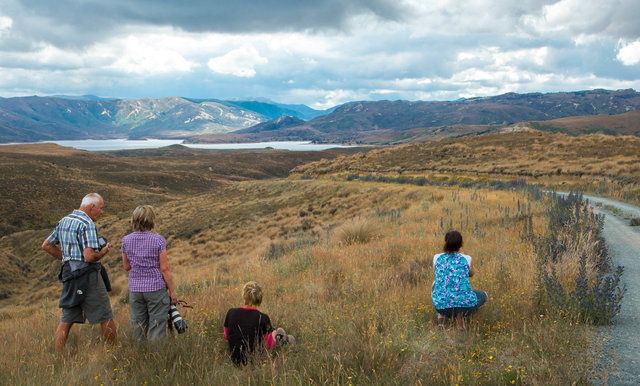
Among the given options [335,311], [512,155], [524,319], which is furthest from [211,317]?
[512,155]

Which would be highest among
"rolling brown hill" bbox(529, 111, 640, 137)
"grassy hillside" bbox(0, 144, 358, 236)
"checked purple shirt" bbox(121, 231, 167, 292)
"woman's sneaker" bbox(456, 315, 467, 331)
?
"rolling brown hill" bbox(529, 111, 640, 137)

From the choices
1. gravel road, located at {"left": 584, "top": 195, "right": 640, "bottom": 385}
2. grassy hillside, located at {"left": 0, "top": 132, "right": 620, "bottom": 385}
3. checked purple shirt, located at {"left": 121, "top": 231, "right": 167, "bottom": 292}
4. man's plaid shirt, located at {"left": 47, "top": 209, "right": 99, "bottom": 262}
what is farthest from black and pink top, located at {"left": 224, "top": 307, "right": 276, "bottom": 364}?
gravel road, located at {"left": 584, "top": 195, "right": 640, "bottom": 385}

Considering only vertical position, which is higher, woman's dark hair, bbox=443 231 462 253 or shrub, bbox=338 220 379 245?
woman's dark hair, bbox=443 231 462 253

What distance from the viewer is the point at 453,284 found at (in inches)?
173

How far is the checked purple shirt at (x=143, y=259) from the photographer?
169 inches

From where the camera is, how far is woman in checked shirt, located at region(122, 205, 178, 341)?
4285mm

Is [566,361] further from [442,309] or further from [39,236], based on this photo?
[39,236]

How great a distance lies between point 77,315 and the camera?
4.55m

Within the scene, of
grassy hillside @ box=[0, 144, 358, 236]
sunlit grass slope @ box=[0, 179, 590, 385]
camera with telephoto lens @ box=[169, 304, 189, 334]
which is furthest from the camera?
grassy hillside @ box=[0, 144, 358, 236]

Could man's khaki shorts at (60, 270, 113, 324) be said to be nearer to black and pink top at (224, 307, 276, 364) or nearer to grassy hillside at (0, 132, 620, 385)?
grassy hillside at (0, 132, 620, 385)

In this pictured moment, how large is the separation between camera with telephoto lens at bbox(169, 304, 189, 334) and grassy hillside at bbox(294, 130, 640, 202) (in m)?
18.7

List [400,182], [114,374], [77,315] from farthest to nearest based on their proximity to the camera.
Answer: [400,182], [77,315], [114,374]

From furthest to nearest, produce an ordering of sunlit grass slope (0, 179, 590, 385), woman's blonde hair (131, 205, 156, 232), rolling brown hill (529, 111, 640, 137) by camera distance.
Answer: rolling brown hill (529, 111, 640, 137) < woman's blonde hair (131, 205, 156, 232) < sunlit grass slope (0, 179, 590, 385)

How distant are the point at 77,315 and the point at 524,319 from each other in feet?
17.2
